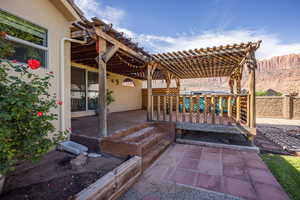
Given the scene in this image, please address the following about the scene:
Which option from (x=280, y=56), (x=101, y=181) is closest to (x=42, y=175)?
(x=101, y=181)

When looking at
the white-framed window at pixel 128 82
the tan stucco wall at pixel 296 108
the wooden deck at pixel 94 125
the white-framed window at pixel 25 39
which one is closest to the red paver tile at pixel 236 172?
the wooden deck at pixel 94 125

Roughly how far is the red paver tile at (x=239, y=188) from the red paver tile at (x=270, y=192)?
89mm

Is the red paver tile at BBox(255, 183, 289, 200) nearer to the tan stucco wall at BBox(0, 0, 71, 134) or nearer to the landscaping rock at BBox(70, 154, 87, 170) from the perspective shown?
the landscaping rock at BBox(70, 154, 87, 170)

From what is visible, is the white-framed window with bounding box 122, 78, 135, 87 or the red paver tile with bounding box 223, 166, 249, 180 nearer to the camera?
the red paver tile with bounding box 223, 166, 249, 180

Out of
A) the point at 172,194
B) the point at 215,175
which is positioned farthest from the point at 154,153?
the point at 215,175

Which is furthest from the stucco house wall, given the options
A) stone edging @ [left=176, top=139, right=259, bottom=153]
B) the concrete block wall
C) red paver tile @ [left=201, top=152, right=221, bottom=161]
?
the concrete block wall

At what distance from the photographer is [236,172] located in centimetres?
250

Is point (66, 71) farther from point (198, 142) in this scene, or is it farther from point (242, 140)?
point (242, 140)

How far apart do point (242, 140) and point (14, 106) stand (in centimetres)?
543

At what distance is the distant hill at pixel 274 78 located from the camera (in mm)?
24703

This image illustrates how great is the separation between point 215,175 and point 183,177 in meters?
0.60

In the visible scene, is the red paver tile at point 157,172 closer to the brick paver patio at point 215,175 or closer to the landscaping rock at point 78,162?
the brick paver patio at point 215,175

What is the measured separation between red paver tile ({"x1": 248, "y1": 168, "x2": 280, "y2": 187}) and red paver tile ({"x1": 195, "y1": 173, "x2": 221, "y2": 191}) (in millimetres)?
630

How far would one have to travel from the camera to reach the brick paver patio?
198 centimetres
